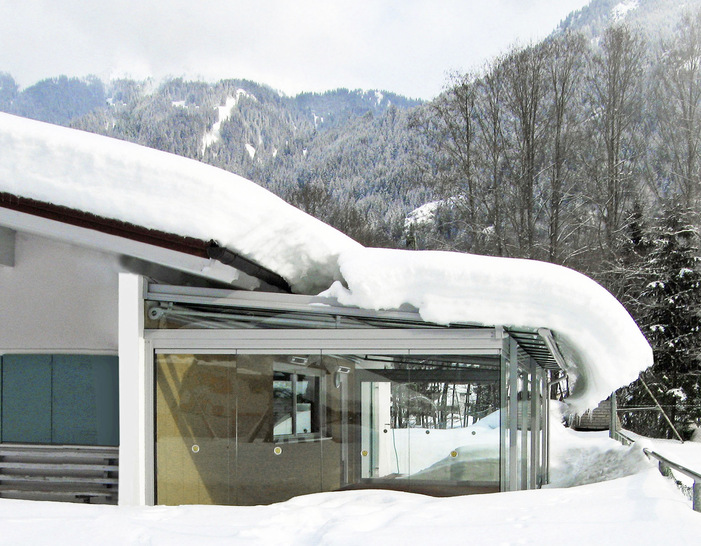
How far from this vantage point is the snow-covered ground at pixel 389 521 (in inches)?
211

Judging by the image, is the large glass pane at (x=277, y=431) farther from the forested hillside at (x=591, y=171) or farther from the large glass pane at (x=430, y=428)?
the forested hillside at (x=591, y=171)

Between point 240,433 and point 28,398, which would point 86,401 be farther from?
point 240,433

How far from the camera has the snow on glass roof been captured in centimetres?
680

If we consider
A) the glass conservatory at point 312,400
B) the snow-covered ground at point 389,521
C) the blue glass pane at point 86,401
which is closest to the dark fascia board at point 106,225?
the glass conservatory at point 312,400

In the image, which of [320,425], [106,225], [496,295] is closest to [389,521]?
[320,425]

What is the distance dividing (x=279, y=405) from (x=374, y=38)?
14888 centimetres

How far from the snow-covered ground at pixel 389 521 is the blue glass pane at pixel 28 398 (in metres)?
1.72

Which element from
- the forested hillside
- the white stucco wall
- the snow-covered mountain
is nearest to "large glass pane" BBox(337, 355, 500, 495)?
the white stucco wall

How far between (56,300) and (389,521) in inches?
178

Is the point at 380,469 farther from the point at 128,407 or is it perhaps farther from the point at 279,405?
the point at 128,407

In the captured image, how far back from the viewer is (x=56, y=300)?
26.6ft

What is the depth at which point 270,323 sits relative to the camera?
7.80 meters

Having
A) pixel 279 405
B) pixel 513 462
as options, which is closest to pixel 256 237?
pixel 279 405

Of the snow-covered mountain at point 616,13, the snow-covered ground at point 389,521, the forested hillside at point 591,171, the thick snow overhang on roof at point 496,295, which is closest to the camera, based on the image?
the snow-covered ground at point 389,521
